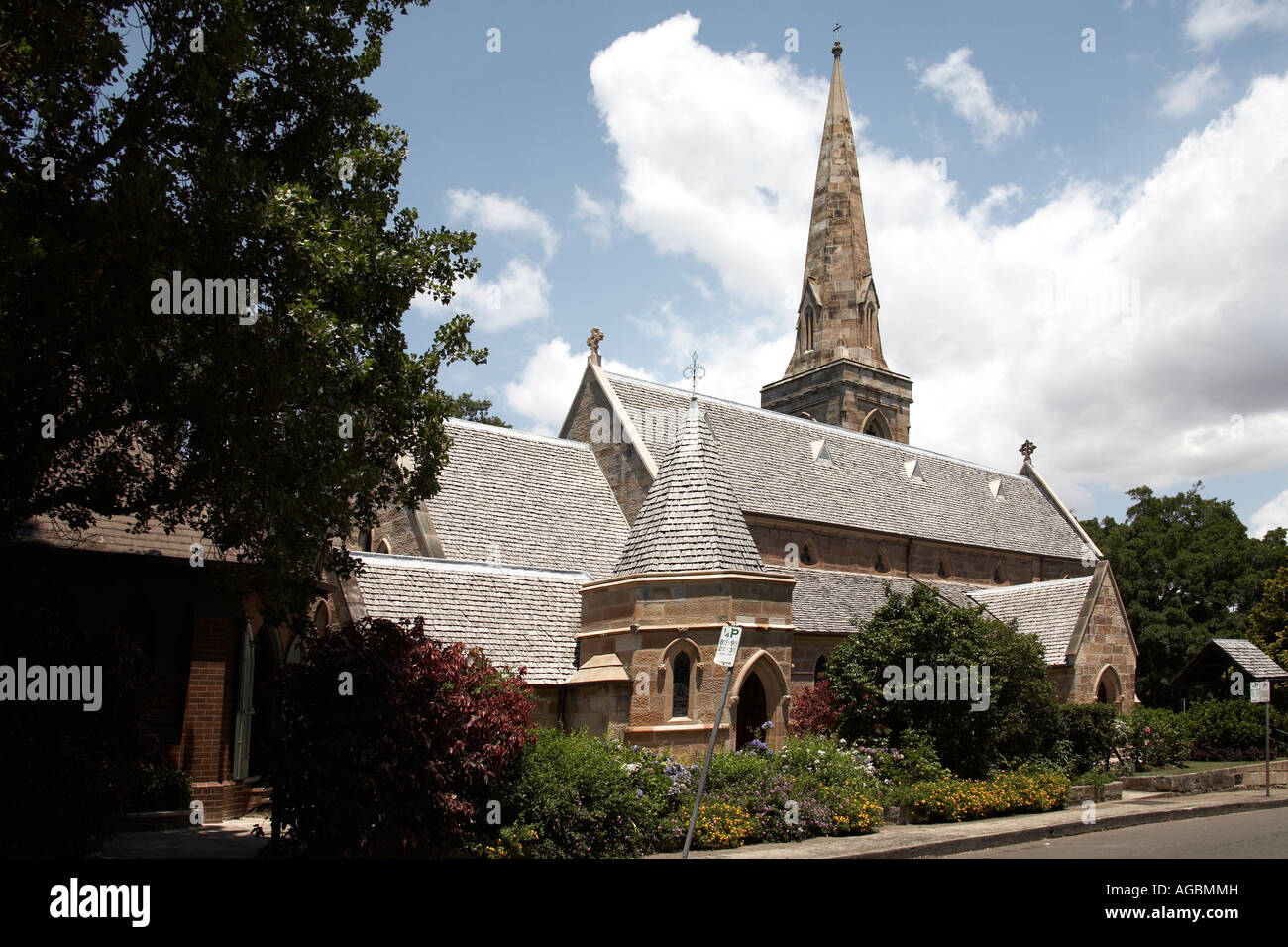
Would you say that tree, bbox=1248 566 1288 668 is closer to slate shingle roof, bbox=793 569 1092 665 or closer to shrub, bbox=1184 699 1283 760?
shrub, bbox=1184 699 1283 760

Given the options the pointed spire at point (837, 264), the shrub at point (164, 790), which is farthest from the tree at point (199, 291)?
the pointed spire at point (837, 264)

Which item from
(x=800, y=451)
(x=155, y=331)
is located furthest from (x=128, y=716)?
(x=800, y=451)

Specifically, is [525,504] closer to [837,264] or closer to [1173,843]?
[1173,843]

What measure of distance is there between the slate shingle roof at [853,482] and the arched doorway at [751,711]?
7732mm

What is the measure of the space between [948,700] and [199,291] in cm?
1521

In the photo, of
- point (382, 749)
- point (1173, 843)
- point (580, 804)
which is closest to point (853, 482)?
point (1173, 843)

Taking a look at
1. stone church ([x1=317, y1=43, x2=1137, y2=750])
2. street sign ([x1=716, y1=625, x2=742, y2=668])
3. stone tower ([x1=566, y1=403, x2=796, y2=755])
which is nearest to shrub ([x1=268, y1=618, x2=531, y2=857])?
street sign ([x1=716, y1=625, x2=742, y2=668])

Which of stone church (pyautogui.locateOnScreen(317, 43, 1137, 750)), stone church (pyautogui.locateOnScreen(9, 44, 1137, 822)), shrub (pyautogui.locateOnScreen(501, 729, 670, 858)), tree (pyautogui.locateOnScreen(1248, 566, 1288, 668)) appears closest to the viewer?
shrub (pyautogui.locateOnScreen(501, 729, 670, 858))

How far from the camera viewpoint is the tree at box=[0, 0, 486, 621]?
10.2 meters

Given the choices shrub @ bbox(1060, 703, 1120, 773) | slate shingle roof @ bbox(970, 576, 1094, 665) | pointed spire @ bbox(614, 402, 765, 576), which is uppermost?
pointed spire @ bbox(614, 402, 765, 576)

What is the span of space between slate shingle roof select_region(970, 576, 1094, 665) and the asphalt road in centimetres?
858

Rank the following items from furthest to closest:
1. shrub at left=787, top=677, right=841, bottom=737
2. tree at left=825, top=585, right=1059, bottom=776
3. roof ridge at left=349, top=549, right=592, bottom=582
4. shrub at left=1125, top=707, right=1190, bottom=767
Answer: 1. shrub at left=1125, top=707, right=1190, bottom=767
2. shrub at left=787, top=677, right=841, bottom=737
3. roof ridge at left=349, top=549, right=592, bottom=582
4. tree at left=825, top=585, right=1059, bottom=776

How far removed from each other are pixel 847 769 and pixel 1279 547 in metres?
49.9

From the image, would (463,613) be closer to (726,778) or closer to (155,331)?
(726,778)
